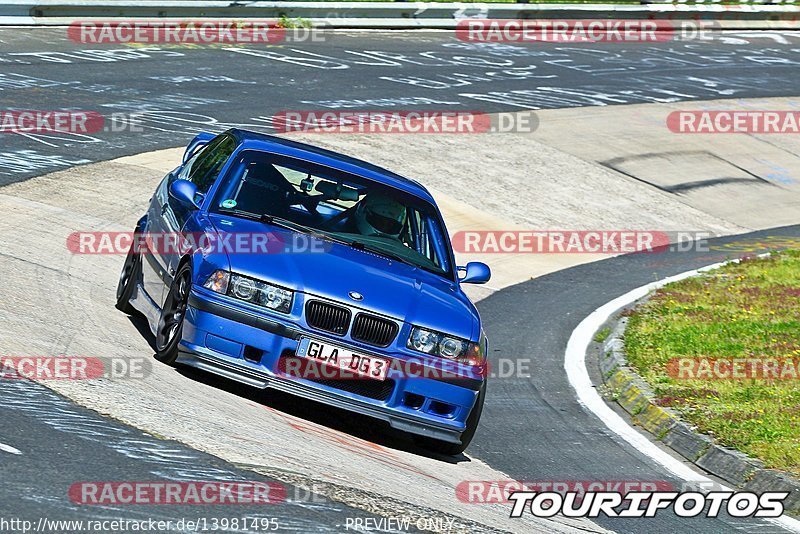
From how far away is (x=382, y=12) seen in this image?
94.2 ft

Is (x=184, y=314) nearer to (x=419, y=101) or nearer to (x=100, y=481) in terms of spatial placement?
(x=100, y=481)

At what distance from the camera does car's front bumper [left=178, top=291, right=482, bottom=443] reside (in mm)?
7820

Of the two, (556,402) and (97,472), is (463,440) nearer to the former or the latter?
(556,402)

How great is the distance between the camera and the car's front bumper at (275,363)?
7.82 meters

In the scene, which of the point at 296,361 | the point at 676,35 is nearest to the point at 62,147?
the point at 296,361
